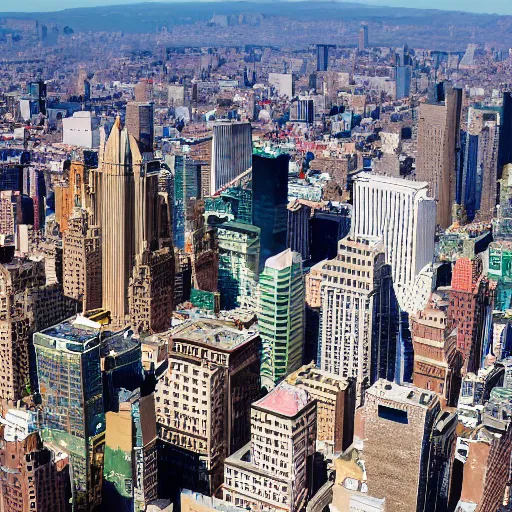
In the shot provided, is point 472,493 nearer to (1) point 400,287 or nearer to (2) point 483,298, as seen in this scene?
(2) point 483,298

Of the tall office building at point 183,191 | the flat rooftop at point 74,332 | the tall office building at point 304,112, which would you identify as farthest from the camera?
the tall office building at point 304,112

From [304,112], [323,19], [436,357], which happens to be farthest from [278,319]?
[323,19]

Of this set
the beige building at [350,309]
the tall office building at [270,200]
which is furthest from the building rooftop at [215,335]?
the tall office building at [270,200]

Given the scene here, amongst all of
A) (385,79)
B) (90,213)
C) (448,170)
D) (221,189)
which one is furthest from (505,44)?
(90,213)

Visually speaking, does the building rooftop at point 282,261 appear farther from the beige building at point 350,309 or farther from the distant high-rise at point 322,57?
the distant high-rise at point 322,57

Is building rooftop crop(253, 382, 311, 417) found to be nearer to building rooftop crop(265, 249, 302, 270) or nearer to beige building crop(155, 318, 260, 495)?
beige building crop(155, 318, 260, 495)
